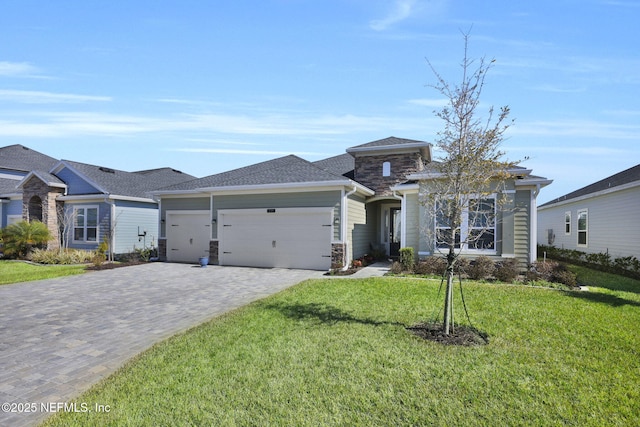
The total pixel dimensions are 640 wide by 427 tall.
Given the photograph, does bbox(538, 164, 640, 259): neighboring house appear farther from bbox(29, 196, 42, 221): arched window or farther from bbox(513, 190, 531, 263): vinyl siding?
bbox(29, 196, 42, 221): arched window

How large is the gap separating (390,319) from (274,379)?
10.1 feet

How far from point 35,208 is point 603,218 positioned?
30.6 m

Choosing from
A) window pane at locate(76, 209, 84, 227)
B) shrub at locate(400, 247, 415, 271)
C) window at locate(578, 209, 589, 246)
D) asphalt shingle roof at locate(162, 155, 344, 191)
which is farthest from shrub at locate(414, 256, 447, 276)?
window pane at locate(76, 209, 84, 227)

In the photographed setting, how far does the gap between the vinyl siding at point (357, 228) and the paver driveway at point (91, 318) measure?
2.32m

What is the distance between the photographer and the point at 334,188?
1330 centimetres

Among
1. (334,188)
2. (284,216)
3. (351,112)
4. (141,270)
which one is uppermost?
(351,112)

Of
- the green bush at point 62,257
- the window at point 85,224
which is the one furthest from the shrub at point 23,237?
the window at point 85,224

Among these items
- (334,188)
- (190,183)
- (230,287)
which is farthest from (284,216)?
(190,183)

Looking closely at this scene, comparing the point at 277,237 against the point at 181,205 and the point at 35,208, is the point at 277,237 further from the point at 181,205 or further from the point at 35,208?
the point at 35,208

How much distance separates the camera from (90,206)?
59.8ft

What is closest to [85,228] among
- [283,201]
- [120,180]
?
[120,180]

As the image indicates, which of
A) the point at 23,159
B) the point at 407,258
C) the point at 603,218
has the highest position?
the point at 23,159

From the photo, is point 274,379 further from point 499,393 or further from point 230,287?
point 230,287

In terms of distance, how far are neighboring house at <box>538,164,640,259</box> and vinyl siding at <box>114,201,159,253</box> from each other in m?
22.7
